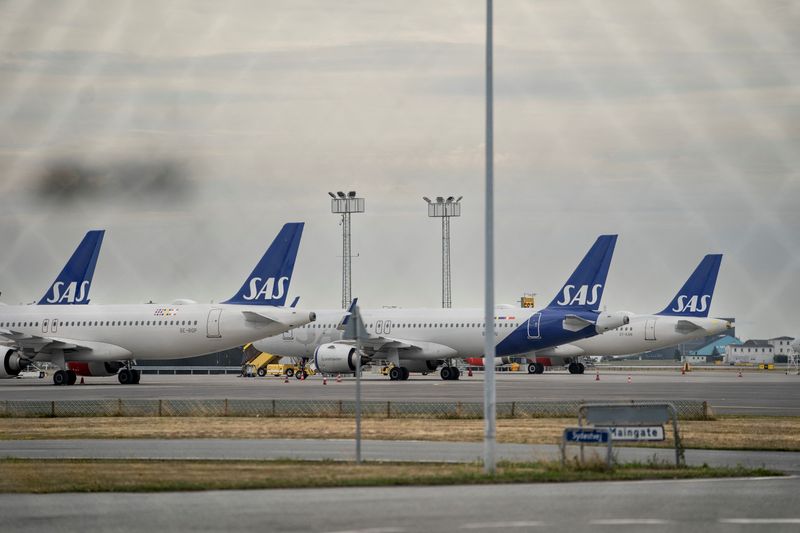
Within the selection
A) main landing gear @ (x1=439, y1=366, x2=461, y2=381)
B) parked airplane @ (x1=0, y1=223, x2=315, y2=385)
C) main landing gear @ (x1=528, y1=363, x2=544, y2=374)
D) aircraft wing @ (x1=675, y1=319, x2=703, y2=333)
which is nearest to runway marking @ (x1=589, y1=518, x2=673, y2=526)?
parked airplane @ (x1=0, y1=223, x2=315, y2=385)

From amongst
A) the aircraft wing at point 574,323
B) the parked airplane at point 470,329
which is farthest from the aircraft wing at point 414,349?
the aircraft wing at point 574,323

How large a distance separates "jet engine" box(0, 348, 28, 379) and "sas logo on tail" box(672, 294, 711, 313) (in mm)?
53501

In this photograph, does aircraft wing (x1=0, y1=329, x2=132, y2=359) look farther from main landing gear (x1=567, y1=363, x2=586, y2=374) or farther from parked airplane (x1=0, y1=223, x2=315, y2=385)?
main landing gear (x1=567, y1=363, x2=586, y2=374)

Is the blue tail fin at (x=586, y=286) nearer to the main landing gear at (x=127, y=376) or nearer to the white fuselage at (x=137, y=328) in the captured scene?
the white fuselage at (x=137, y=328)

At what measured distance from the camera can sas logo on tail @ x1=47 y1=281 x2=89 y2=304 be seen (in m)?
78.6

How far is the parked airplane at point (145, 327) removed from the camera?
236ft

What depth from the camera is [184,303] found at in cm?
7638

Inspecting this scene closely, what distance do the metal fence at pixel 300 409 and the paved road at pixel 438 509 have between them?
19.4m

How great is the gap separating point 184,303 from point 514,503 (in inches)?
2344

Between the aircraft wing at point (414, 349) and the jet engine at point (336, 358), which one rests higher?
the aircraft wing at point (414, 349)

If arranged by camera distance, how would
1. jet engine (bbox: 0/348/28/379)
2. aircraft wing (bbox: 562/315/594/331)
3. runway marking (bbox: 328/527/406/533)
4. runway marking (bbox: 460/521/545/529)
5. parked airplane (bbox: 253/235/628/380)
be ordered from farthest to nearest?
parked airplane (bbox: 253/235/628/380) < aircraft wing (bbox: 562/315/594/331) < jet engine (bbox: 0/348/28/379) < runway marking (bbox: 460/521/545/529) < runway marking (bbox: 328/527/406/533)

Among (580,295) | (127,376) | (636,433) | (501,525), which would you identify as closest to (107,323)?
(127,376)

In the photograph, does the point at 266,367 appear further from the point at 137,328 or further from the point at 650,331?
the point at 137,328

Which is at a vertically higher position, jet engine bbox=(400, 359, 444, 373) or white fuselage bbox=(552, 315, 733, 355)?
white fuselage bbox=(552, 315, 733, 355)
